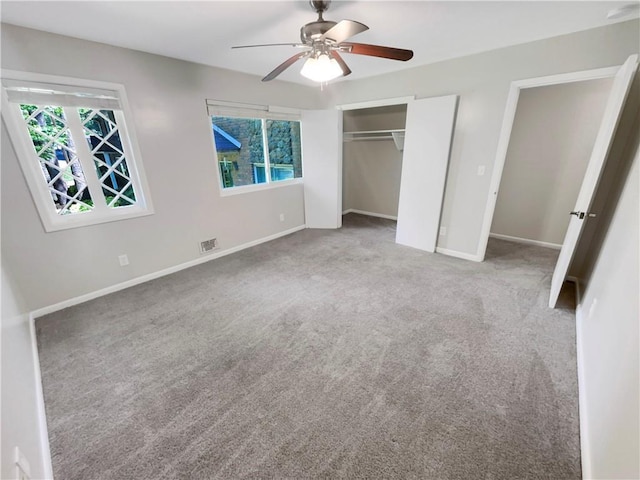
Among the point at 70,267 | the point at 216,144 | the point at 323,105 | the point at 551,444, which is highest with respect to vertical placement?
the point at 323,105

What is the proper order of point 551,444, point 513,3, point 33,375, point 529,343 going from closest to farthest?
point 551,444 → point 33,375 → point 513,3 → point 529,343

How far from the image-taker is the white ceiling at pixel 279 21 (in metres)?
1.78

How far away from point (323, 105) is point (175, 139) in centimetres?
255

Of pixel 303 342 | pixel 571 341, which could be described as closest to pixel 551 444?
pixel 571 341

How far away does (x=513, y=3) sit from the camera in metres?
1.82

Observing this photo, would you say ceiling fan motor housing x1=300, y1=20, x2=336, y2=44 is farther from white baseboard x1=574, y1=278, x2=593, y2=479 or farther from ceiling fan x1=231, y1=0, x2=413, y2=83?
white baseboard x1=574, y1=278, x2=593, y2=479

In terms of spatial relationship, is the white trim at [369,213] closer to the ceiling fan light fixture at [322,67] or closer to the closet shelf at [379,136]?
the closet shelf at [379,136]

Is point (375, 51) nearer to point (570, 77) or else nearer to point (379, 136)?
point (570, 77)

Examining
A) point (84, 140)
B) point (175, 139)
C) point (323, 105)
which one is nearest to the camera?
point (84, 140)

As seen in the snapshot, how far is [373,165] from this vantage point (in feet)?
17.3

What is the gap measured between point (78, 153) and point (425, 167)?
3836 mm

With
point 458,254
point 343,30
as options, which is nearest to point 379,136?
point 458,254

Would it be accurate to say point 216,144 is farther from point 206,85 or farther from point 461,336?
point 461,336

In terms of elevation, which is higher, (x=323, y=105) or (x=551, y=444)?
(x=323, y=105)
